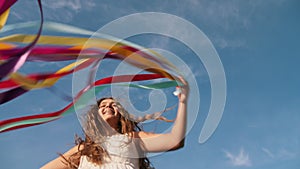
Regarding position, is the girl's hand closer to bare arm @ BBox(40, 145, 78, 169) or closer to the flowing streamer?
the flowing streamer

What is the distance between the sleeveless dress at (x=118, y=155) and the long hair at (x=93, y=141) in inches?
1.5

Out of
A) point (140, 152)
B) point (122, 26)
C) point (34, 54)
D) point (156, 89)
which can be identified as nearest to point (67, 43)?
point (34, 54)

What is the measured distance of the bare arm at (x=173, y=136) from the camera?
2.79 meters

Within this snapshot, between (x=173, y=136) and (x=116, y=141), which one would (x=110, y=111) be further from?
(x=173, y=136)

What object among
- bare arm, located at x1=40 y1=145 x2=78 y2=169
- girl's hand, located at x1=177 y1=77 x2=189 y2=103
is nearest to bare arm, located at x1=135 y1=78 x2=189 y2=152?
girl's hand, located at x1=177 y1=77 x2=189 y2=103

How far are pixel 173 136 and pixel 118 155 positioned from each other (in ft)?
1.53

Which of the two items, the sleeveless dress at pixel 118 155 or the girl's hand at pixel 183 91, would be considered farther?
the sleeveless dress at pixel 118 155

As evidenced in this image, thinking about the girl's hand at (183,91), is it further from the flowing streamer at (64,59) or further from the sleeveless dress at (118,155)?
the sleeveless dress at (118,155)

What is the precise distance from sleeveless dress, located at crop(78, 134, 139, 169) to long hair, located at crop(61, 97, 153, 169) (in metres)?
0.04

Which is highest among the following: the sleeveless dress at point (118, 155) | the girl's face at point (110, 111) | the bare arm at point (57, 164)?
the girl's face at point (110, 111)

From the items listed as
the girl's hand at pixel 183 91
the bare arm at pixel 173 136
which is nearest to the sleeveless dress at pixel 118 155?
the bare arm at pixel 173 136

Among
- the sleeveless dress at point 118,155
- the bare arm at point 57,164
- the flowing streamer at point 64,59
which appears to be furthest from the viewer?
the bare arm at point 57,164

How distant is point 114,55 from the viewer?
2.94 metres

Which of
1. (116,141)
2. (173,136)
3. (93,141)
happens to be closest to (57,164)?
(93,141)
